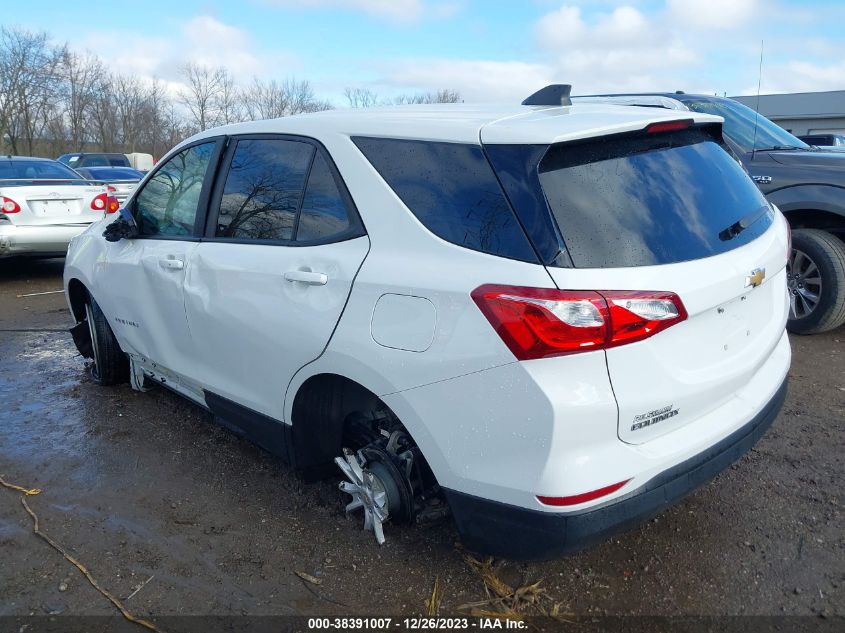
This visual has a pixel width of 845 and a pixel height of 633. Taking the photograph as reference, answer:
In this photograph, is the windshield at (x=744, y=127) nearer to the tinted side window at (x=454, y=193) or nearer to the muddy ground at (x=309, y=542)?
the muddy ground at (x=309, y=542)

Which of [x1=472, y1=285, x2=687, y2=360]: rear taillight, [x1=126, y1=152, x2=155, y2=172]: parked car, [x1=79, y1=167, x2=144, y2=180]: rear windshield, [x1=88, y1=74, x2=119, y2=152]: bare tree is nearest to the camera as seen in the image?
[x1=472, y1=285, x2=687, y2=360]: rear taillight

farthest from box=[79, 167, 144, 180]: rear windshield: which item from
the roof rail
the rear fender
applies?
the roof rail

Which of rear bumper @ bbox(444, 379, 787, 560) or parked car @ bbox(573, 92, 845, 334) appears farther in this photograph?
parked car @ bbox(573, 92, 845, 334)

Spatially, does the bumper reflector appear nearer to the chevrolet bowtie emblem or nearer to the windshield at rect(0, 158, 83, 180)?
the chevrolet bowtie emblem

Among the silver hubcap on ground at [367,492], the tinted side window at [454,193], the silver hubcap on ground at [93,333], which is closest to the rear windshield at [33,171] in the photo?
the silver hubcap on ground at [93,333]

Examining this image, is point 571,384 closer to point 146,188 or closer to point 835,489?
point 835,489

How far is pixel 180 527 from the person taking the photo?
9.90 ft

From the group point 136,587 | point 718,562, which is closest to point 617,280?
point 718,562

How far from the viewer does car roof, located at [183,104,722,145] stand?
2.19 meters

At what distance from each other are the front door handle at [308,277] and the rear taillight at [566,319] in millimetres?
790

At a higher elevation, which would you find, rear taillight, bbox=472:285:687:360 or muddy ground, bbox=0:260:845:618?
rear taillight, bbox=472:285:687:360

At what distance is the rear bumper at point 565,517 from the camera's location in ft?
6.70

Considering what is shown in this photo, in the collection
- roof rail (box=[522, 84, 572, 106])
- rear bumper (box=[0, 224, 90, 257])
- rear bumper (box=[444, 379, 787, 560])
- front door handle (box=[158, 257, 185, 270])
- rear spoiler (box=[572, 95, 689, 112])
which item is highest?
rear spoiler (box=[572, 95, 689, 112])

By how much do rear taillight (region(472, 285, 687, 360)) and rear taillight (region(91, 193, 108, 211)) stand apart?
817cm
